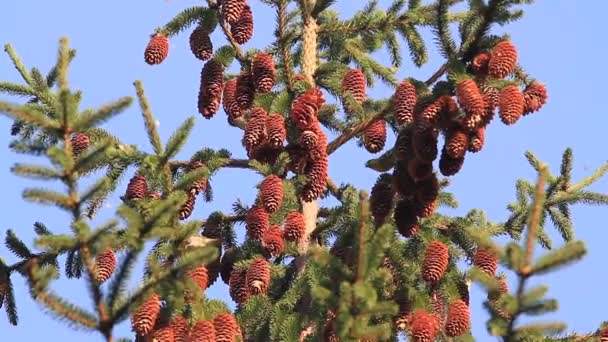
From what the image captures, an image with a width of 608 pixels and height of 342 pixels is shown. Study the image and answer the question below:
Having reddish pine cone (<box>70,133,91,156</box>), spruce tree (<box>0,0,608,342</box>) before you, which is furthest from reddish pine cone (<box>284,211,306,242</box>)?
reddish pine cone (<box>70,133,91,156</box>)

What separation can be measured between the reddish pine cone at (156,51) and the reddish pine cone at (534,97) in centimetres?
248

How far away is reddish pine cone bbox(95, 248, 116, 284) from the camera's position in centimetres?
681

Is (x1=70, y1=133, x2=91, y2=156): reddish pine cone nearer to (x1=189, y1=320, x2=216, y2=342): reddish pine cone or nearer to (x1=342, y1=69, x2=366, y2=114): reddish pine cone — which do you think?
(x1=342, y1=69, x2=366, y2=114): reddish pine cone

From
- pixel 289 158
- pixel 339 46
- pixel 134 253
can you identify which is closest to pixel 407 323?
pixel 289 158

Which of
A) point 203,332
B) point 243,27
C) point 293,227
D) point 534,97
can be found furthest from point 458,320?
point 243,27

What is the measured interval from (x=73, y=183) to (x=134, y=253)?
0.40 m

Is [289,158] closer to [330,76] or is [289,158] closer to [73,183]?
[330,76]

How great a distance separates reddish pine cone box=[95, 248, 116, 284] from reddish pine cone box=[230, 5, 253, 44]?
1867 mm

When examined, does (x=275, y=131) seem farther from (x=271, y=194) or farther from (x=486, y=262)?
(x=486, y=262)

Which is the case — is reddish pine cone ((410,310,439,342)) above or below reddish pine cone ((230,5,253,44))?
below

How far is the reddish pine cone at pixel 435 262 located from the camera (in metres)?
6.94

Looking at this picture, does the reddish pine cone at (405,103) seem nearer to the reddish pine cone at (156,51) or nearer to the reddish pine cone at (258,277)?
the reddish pine cone at (258,277)

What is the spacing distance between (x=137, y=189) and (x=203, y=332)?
1.58m

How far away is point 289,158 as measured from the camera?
746 centimetres
